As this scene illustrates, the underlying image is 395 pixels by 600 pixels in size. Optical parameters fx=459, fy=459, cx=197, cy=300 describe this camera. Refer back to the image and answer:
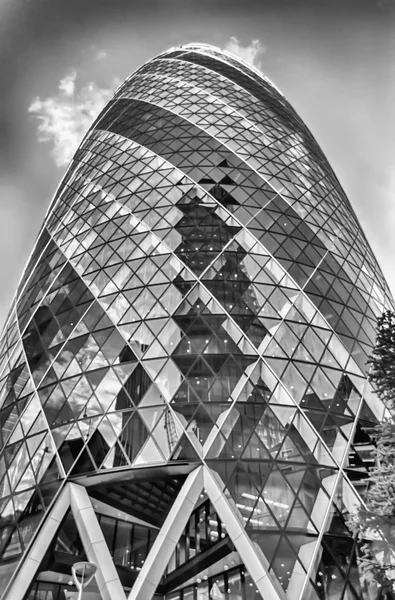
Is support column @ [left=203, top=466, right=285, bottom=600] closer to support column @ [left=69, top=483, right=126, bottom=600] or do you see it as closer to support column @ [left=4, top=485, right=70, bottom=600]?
support column @ [left=69, top=483, right=126, bottom=600]

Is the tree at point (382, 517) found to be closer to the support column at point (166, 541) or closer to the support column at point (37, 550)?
the support column at point (166, 541)

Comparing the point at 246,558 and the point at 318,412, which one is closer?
the point at 246,558

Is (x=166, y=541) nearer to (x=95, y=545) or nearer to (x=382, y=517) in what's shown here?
(x=95, y=545)

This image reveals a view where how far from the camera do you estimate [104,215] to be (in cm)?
2556

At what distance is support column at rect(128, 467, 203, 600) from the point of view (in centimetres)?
1308

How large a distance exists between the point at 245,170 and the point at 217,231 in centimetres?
610

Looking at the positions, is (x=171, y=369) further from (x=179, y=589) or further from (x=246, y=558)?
(x=179, y=589)

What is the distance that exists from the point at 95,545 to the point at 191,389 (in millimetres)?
5737

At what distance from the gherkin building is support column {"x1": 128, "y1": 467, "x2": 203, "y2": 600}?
5cm

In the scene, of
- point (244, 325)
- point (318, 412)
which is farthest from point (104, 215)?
→ point (318, 412)

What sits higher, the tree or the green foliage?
the green foliage

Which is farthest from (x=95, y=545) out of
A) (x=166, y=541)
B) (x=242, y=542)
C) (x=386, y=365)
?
(x=386, y=365)

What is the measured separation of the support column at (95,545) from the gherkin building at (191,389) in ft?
0.21

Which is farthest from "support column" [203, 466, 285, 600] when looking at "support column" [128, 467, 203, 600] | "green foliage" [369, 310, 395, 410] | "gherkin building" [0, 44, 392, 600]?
"green foliage" [369, 310, 395, 410]
